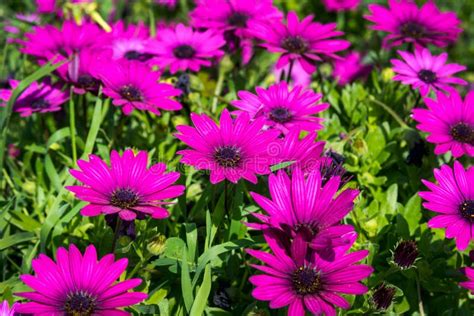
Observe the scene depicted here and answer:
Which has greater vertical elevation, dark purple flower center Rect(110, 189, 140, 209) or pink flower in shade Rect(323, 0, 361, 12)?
pink flower in shade Rect(323, 0, 361, 12)

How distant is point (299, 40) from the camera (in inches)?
74.3

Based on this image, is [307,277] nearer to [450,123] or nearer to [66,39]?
[450,123]

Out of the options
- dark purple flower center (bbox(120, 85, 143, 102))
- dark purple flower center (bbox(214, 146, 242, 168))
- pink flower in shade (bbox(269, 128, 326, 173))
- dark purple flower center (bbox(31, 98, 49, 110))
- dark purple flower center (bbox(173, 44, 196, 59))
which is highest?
dark purple flower center (bbox(173, 44, 196, 59))

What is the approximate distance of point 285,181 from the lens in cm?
124

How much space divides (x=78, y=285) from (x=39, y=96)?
2.78ft

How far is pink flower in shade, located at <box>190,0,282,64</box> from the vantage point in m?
2.05

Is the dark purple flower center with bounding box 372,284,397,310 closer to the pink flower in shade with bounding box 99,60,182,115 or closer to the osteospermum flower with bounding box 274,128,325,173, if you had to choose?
the osteospermum flower with bounding box 274,128,325,173

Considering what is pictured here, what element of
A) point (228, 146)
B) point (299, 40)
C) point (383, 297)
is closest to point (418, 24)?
point (299, 40)

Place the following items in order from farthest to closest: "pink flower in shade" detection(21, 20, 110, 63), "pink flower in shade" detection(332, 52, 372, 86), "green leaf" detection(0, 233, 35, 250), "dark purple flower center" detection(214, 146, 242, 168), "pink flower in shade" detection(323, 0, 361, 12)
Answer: "pink flower in shade" detection(323, 0, 361, 12)
"pink flower in shade" detection(332, 52, 372, 86)
"pink flower in shade" detection(21, 20, 110, 63)
"green leaf" detection(0, 233, 35, 250)
"dark purple flower center" detection(214, 146, 242, 168)

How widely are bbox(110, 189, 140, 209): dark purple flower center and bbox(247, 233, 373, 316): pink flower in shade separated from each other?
29cm

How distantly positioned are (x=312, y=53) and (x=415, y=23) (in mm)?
405

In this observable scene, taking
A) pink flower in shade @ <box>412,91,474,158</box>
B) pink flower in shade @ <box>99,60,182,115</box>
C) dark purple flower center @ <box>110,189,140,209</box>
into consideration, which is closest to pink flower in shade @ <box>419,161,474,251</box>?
pink flower in shade @ <box>412,91,474,158</box>

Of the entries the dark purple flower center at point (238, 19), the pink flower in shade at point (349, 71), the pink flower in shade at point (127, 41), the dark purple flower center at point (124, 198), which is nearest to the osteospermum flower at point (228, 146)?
the dark purple flower center at point (124, 198)

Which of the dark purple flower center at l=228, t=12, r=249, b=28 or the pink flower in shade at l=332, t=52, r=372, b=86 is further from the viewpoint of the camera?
the pink flower in shade at l=332, t=52, r=372, b=86
